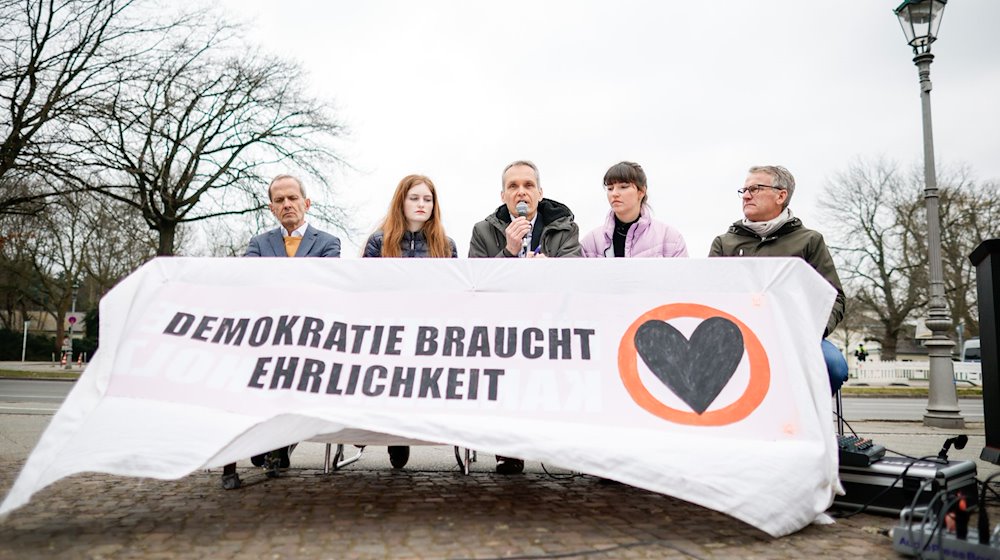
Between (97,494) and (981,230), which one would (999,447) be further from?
(981,230)

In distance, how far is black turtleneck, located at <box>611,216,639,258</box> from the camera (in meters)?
4.87

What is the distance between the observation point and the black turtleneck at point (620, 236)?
487 cm

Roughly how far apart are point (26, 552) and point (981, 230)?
37694 millimetres

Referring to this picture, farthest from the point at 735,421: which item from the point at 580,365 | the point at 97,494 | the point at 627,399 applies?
the point at 97,494

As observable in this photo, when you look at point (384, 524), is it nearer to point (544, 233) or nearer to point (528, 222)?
point (528, 222)

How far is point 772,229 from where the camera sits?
4285 millimetres

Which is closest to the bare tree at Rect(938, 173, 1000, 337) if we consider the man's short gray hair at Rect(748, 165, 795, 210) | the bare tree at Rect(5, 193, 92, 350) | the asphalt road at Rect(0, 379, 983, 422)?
the asphalt road at Rect(0, 379, 983, 422)

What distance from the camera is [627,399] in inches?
131

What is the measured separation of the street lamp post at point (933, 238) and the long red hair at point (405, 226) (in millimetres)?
7467

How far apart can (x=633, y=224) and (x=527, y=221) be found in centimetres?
87

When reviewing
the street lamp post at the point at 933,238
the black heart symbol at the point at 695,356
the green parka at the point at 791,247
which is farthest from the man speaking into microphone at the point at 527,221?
the street lamp post at the point at 933,238

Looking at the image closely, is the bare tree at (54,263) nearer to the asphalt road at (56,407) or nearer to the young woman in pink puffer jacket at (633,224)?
the asphalt road at (56,407)

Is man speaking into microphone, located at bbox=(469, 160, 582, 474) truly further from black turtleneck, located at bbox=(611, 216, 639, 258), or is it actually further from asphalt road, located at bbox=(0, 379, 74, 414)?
asphalt road, located at bbox=(0, 379, 74, 414)

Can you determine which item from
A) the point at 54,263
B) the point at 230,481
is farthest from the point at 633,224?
the point at 54,263
